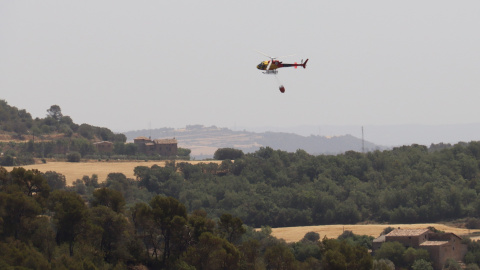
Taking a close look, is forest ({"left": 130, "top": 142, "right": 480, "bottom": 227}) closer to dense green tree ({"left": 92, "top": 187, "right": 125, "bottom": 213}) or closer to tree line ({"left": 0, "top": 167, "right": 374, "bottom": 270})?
dense green tree ({"left": 92, "top": 187, "right": 125, "bottom": 213})

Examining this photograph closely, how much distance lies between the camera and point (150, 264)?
217 feet

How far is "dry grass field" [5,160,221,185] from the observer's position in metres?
138

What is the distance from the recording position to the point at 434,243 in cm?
8750

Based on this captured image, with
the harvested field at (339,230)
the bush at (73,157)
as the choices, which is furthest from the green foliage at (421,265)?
the bush at (73,157)

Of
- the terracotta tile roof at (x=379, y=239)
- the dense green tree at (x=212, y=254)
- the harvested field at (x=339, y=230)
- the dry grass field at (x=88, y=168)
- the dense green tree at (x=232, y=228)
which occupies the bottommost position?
the harvested field at (x=339, y=230)

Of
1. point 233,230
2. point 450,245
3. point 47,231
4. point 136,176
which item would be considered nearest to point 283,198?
point 136,176

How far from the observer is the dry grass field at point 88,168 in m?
138

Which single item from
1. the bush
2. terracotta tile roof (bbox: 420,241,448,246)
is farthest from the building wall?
the bush

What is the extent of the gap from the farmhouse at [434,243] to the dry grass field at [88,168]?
56.4 m

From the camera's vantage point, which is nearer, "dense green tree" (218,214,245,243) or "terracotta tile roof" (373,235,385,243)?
"dense green tree" (218,214,245,243)

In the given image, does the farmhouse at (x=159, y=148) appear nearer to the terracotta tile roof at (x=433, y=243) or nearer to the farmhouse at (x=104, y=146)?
the farmhouse at (x=104, y=146)

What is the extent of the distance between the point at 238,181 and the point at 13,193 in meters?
73.6

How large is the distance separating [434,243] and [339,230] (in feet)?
72.4

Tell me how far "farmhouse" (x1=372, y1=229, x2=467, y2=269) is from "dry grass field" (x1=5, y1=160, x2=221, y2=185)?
56.4m
